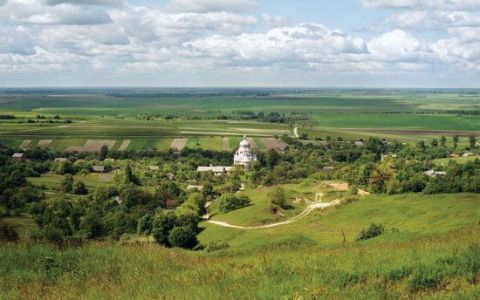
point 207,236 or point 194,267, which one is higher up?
point 194,267

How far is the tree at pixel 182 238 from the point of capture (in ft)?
132

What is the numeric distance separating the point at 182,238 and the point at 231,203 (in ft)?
55.4

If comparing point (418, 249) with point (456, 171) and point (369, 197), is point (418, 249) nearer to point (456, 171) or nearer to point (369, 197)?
point (369, 197)

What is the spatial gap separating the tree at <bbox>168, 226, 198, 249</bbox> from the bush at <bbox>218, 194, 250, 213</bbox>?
15071mm

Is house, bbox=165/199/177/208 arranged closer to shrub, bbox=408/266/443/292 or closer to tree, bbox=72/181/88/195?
tree, bbox=72/181/88/195

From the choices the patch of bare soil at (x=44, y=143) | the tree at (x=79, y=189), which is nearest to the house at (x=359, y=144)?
the patch of bare soil at (x=44, y=143)

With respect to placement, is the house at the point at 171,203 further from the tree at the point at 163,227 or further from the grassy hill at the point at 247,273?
the grassy hill at the point at 247,273

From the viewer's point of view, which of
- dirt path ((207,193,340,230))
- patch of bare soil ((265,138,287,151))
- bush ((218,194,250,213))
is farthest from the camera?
patch of bare soil ((265,138,287,151))

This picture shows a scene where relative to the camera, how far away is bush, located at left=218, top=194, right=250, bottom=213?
56719 mm

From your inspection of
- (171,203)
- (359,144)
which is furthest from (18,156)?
(359,144)

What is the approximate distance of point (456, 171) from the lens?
198ft

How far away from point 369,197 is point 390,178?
20.7 ft

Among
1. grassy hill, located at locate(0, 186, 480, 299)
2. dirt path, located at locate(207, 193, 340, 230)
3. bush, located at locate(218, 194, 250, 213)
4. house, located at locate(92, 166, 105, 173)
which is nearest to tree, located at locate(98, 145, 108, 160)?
house, located at locate(92, 166, 105, 173)

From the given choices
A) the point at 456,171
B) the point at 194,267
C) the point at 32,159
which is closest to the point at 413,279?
the point at 194,267
